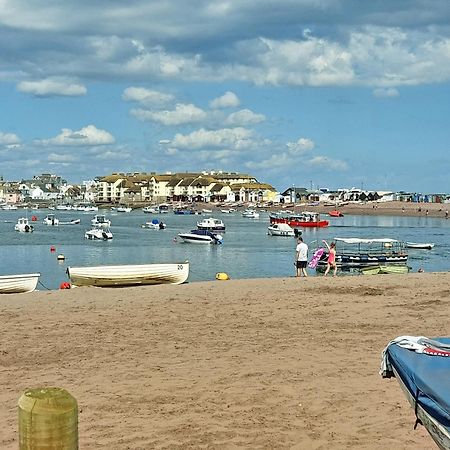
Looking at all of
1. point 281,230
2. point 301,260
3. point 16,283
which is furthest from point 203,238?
point 16,283

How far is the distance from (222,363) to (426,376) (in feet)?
21.7

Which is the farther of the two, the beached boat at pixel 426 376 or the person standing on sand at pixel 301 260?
the person standing on sand at pixel 301 260

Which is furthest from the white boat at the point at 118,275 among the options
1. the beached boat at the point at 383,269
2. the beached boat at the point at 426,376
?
the beached boat at the point at 426,376

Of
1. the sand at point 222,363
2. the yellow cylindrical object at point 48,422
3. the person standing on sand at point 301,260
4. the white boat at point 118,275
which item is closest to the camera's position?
the yellow cylindrical object at point 48,422

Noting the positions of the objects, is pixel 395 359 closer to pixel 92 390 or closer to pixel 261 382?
pixel 261 382

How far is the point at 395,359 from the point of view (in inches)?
218

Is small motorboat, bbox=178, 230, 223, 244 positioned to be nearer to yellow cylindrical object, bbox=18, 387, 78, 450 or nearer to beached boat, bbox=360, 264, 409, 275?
beached boat, bbox=360, 264, 409, 275

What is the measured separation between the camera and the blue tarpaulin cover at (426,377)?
4418 millimetres

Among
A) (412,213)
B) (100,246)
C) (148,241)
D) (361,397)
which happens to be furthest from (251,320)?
(412,213)

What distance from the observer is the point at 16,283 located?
78.6 feet

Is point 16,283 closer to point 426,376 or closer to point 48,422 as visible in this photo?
point 426,376

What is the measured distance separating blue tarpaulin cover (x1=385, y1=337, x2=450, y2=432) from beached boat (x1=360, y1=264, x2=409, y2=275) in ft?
102

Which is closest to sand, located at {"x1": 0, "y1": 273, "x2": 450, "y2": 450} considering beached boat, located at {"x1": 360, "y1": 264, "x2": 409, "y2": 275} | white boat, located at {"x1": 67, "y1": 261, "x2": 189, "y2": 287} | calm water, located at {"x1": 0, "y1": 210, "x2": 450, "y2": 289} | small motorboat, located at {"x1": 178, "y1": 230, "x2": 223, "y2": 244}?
white boat, located at {"x1": 67, "y1": 261, "x2": 189, "y2": 287}

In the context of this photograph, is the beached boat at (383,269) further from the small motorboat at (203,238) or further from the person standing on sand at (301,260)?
the small motorboat at (203,238)
